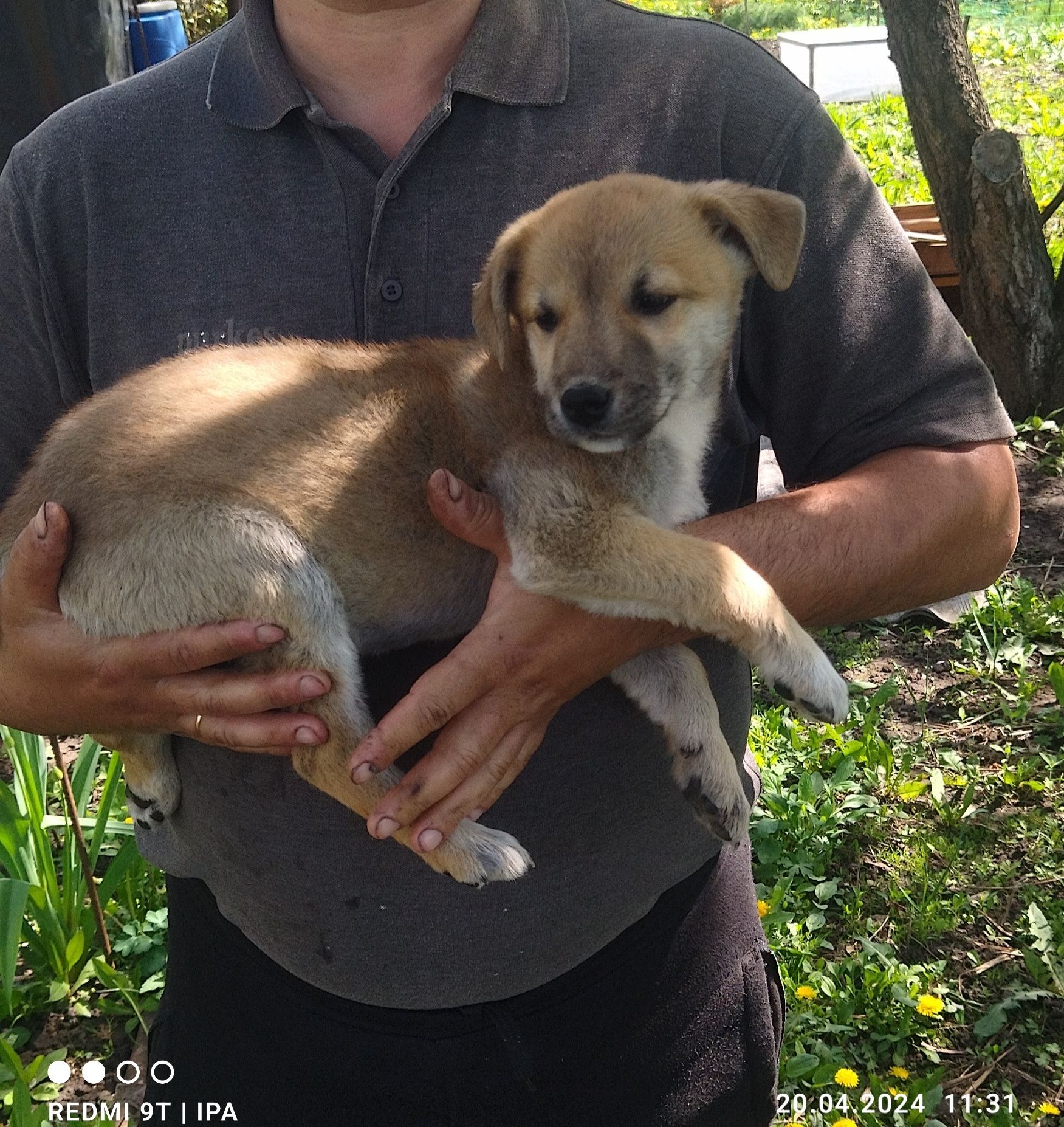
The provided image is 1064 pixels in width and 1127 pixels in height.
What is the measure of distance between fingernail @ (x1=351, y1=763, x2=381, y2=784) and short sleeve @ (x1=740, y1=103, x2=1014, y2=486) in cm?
104

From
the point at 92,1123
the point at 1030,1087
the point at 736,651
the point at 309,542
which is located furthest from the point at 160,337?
the point at 1030,1087

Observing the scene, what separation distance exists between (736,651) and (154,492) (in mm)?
1193

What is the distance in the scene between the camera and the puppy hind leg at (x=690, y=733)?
2.13 metres

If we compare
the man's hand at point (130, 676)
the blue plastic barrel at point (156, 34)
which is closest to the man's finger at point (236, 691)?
the man's hand at point (130, 676)

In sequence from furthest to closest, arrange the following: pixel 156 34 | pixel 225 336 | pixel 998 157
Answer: pixel 156 34
pixel 998 157
pixel 225 336

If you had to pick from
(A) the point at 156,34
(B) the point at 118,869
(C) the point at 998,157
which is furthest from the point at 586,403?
(A) the point at 156,34

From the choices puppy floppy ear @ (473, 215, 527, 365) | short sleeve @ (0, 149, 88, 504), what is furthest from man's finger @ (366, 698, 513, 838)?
short sleeve @ (0, 149, 88, 504)

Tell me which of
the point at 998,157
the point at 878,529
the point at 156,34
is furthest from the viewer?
the point at 156,34

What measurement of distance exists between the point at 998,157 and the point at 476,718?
4.94 m

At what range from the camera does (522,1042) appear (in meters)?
2.07

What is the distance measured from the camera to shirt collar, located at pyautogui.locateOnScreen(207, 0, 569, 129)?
2.12 m

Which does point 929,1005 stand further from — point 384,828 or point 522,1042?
point 384,828

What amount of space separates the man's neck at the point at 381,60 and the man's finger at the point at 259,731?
1.11 metres

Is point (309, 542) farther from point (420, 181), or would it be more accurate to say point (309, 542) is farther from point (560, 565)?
point (420, 181)
